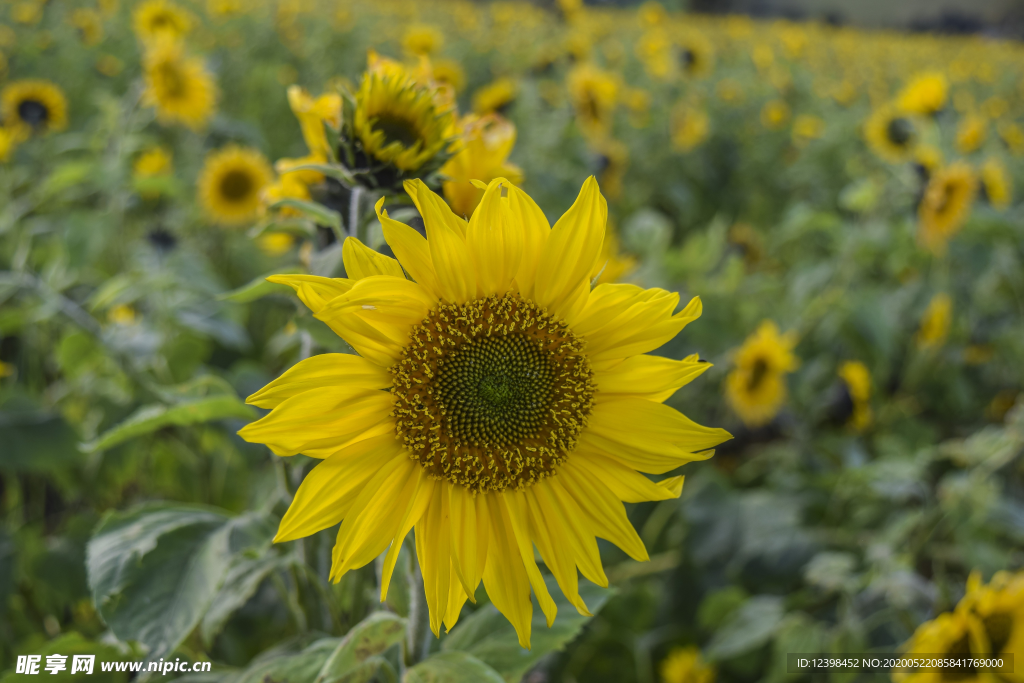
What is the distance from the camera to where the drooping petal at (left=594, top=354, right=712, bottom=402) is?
0.78 meters

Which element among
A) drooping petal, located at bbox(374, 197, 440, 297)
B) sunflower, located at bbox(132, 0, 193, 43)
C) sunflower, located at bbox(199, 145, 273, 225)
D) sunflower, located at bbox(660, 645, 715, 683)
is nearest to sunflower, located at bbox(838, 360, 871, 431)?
sunflower, located at bbox(660, 645, 715, 683)

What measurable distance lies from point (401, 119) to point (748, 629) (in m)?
1.62

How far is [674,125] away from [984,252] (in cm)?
267

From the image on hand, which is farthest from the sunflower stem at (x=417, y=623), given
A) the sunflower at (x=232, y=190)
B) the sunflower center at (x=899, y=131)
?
the sunflower center at (x=899, y=131)

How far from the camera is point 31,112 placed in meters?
2.96

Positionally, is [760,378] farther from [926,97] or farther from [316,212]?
[316,212]

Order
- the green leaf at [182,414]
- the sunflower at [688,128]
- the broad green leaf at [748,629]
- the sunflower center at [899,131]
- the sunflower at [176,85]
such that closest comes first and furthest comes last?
the green leaf at [182,414], the broad green leaf at [748,629], the sunflower at [176,85], the sunflower center at [899,131], the sunflower at [688,128]

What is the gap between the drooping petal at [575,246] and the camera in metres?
0.75

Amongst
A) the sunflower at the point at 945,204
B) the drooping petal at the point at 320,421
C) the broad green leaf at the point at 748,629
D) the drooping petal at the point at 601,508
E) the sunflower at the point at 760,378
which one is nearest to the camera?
the drooping petal at the point at 320,421

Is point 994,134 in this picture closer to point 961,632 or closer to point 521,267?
point 961,632

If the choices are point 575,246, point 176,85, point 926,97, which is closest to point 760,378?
point 926,97

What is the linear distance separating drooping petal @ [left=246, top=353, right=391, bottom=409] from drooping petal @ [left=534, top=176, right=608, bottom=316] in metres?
0.22

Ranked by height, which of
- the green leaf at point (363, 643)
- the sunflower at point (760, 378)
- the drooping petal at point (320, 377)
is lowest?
the sunflower at point (760, 378)

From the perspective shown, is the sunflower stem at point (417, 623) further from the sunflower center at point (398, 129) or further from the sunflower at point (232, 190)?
the sunflower at point (232, 190)
